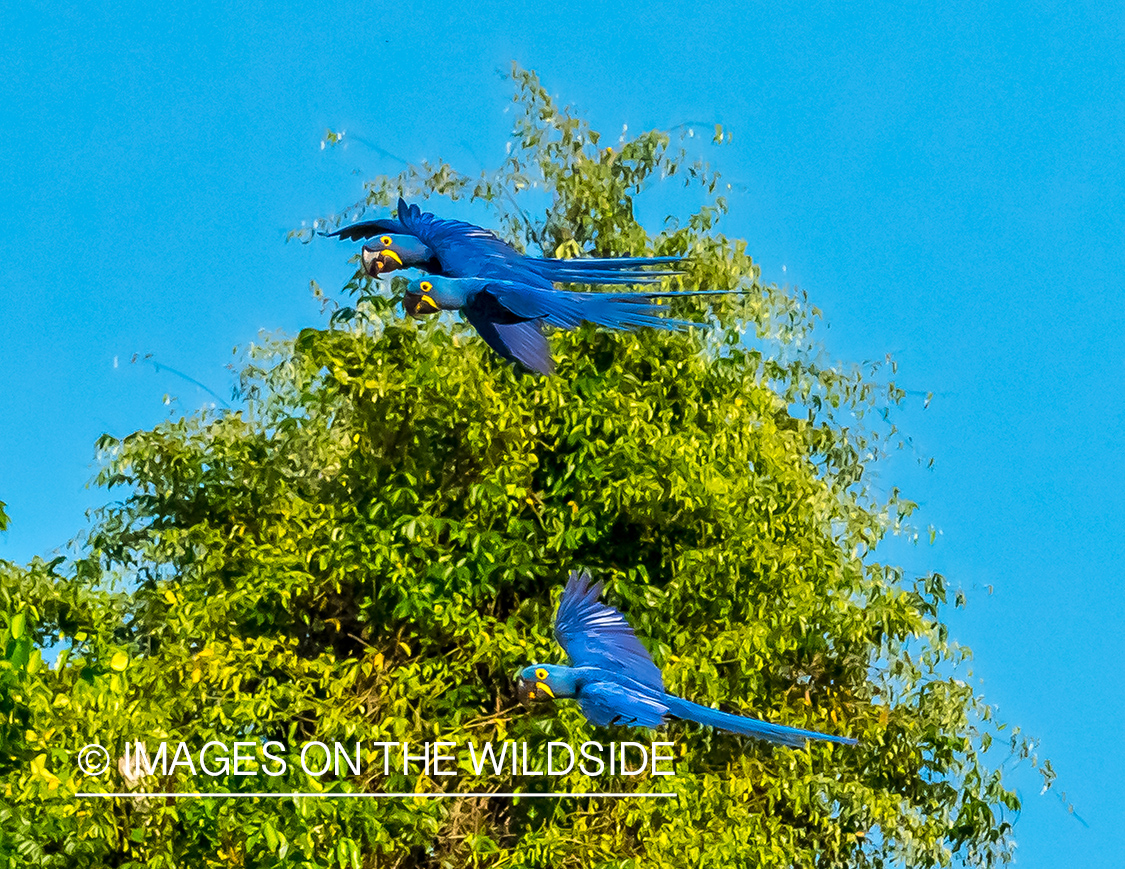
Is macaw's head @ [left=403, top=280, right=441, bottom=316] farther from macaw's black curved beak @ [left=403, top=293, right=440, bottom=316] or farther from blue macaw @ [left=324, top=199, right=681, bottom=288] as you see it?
blue macaw @ [left=324, top=199, right=681, bottom=288]

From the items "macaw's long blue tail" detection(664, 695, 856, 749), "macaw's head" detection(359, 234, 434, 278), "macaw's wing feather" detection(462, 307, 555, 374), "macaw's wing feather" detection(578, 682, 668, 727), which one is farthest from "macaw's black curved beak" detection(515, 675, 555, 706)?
"macaw's head" detection(359, 234, 434, 278)

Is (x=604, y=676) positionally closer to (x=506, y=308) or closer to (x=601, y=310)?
(x=506, y=308)

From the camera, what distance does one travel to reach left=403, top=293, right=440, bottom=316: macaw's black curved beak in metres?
6.36

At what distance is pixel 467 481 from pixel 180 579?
3.12 m

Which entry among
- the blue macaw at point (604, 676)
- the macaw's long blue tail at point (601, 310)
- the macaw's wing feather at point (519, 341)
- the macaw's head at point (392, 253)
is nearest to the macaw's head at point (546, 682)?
the blue macaw at point (604, 676)

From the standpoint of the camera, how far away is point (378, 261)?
6.46 meters

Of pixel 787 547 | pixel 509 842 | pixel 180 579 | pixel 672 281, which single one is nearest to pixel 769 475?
pixel 787 547

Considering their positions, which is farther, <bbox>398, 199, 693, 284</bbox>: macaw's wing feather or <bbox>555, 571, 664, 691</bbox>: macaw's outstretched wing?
<bbox>555, 571, 664, 691</bbox>: macaw's outstretched wing

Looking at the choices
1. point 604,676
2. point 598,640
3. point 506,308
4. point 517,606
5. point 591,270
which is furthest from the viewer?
point 517,606

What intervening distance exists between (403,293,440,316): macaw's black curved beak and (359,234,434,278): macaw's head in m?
0.19

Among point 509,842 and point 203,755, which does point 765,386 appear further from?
point 203,755

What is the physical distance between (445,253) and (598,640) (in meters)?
2.47

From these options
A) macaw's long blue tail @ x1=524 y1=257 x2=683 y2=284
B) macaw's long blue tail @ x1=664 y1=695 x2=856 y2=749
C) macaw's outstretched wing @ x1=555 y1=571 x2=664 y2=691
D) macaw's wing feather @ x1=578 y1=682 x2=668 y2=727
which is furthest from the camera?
macaw's outstretched wing @ x1=555 y1=571 x2=664 y2=691

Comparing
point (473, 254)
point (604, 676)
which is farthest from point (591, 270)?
point (604, 676)
